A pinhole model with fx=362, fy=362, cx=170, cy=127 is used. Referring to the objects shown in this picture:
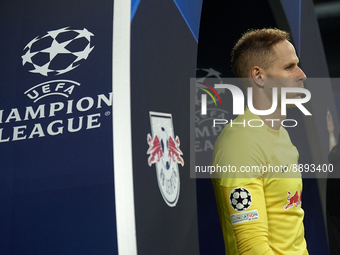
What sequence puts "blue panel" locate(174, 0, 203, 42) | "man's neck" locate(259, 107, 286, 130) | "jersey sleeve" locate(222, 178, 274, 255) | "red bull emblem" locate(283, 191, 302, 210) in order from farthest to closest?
"blue panel" locate(174, 0, 203, 42) < "man's neck" locate(259, 107, 286, 130) < "red bull emblem" locate(283, 191, 302, 210) < "jersey sleeve" locate(222, 178, 274, 255)

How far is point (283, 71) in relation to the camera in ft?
3.68

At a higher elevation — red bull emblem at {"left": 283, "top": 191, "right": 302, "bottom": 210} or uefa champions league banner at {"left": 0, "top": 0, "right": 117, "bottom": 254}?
uefa champions league banner at {"left": 0, "top": 0, "right": 117, "bottom": 254}

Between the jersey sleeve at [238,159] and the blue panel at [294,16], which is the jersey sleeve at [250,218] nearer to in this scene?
the jersey sleeve at [238,159]

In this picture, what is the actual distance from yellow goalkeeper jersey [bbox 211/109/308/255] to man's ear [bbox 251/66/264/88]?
0.10 meters

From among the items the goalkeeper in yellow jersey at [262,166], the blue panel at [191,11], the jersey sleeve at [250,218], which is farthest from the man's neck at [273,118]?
the blue panel at [191,11]

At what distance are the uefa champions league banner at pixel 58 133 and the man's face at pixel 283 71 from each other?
50 centimetres

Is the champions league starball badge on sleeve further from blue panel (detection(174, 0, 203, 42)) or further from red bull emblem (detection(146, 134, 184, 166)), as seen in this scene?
blue panel (detection(174, 0, 203, 42))

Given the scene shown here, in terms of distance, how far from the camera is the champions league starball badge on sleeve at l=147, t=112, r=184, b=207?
1105mm

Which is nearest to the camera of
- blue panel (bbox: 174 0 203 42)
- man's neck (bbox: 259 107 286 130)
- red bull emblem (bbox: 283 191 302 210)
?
red bull emblem (bbox: 283 191 302 210)

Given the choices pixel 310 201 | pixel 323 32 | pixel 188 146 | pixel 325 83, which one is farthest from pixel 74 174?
pixel 323 32

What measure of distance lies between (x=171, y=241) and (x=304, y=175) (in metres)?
1.77

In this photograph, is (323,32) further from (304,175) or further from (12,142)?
(12,142)

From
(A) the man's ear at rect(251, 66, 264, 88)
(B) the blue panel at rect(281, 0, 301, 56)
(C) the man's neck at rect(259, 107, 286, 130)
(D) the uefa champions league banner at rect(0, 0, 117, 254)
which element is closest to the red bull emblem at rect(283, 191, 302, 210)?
(C) the man's neck at rect(259, 107, 286, 130)

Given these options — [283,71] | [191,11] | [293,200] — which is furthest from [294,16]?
[293,200]
